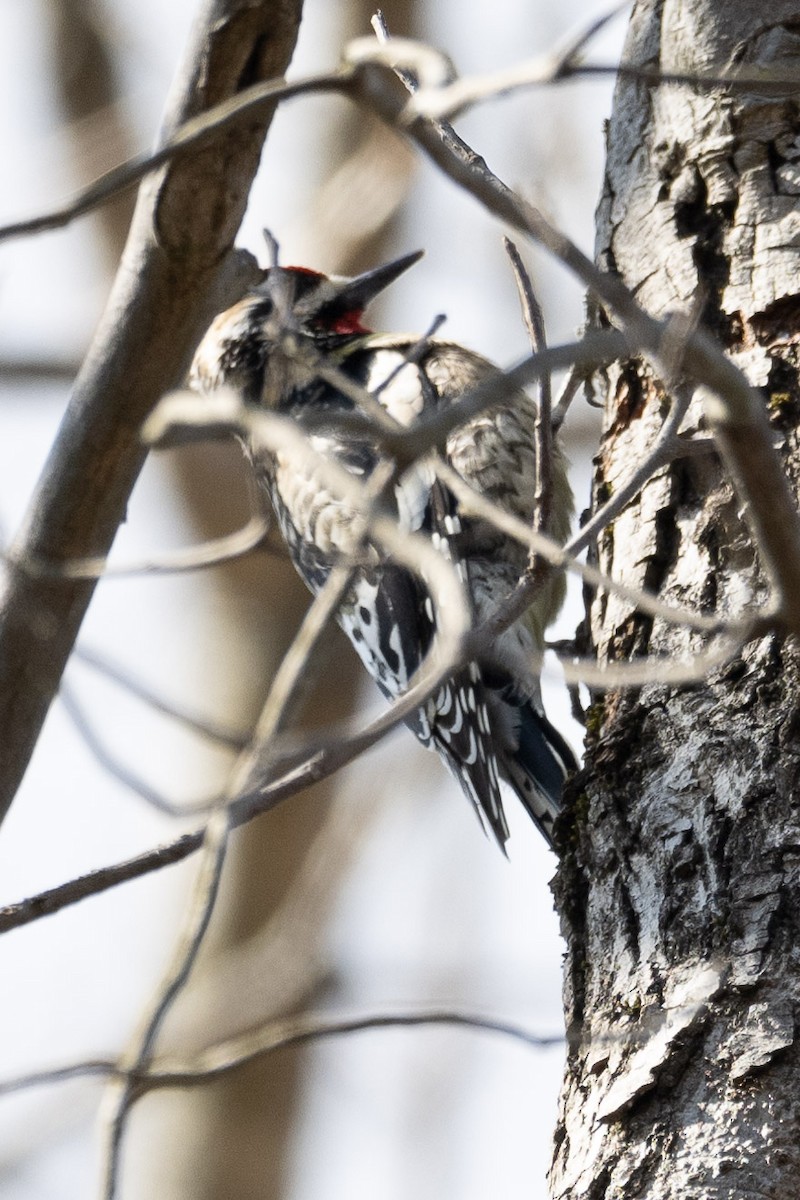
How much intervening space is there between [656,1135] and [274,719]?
2.84 feet

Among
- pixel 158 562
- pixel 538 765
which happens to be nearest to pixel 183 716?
pixel 158 562

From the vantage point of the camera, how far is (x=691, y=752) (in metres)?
1.94

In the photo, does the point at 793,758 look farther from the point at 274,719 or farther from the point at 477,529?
the point at 477,529

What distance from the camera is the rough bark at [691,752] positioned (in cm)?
171

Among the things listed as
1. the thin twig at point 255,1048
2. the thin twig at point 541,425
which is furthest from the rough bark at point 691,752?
the thin twig at point 541,425

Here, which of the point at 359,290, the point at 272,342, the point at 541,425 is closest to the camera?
the point at 541,425

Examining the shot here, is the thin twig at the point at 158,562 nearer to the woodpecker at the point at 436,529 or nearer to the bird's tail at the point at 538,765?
the woodpecker at the point at 436,529

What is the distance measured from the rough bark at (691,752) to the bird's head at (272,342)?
132 cm

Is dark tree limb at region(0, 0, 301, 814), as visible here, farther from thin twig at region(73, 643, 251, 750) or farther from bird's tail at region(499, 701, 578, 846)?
bird's tail at region(499, 701, 578, 846)

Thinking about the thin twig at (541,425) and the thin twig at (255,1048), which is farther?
the thin twig at (541,425)

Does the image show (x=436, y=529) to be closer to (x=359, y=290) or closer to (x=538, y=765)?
(x=538, y=765)

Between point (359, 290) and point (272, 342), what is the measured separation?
18.2 inches

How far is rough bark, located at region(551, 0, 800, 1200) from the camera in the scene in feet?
5.62

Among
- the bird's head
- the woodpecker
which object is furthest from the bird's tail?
the bird's head
